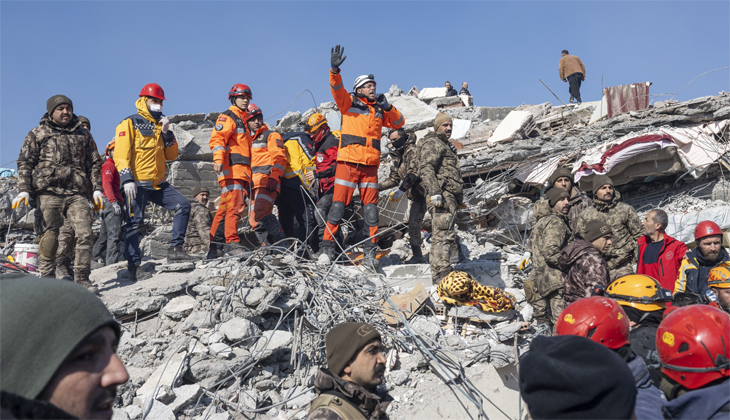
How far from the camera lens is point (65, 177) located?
5137 mm

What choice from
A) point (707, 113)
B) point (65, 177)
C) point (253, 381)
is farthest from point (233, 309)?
point (707, 113)

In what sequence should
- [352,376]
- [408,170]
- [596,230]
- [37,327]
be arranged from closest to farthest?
1. [37,327]
2. [352,376]
3. [596,230]
4. [408,170]

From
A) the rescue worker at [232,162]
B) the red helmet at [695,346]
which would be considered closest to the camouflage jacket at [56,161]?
the rescue worker at [232,162]

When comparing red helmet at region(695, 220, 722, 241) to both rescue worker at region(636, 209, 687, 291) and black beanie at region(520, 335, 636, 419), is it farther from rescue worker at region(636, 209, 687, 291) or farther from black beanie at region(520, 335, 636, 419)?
black beanie at region(520, 335, 636, 419)

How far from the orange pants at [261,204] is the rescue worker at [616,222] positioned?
12.2 ft

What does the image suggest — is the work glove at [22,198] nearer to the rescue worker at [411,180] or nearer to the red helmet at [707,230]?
the rescue worker at [411,180]

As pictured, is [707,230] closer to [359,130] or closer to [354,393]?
[354,393]

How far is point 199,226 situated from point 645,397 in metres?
6.62

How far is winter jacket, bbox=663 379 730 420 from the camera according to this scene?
68.1 inches

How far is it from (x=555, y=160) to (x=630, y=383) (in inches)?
287

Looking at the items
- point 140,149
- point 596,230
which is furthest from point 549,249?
point 140,149

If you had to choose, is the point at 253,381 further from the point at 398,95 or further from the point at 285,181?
the point at 398,95

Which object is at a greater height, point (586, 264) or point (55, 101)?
point (55, 101)

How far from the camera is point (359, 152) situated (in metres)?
5.98
